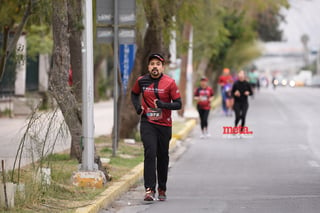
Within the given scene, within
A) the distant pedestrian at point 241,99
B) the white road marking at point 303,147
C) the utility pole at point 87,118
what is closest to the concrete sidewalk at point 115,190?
the utility pole at point 87,118

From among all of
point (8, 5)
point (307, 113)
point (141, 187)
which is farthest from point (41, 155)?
point (307, 113)

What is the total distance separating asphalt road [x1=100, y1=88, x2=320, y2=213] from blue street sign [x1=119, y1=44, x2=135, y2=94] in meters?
2.39

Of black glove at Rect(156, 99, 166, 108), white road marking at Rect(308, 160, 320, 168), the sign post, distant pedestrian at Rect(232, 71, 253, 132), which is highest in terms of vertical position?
the sign post

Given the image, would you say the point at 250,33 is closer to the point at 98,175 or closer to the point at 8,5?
the point at 8,5

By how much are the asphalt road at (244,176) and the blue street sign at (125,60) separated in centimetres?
239

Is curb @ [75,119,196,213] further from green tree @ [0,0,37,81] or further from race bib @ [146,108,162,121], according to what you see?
green tree @ [0,0,37,81]

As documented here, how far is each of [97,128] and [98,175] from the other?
13.9 metres

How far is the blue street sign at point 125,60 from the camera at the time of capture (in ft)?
76.5

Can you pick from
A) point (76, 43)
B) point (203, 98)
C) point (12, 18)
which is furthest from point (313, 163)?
point (12, 18)

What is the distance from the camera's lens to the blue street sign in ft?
76.5

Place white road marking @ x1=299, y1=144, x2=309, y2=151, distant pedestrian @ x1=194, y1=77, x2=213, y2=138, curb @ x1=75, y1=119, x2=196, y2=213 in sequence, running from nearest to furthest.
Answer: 1. curb @ x1=75, y1=119, x2=196, y2=213
2. white road marking @ x1=299, y1=144, x2=309, y2=151
3. distant pedestrian @ x1=194, y1=77, x2=213, y2=138

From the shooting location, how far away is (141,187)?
14.4m

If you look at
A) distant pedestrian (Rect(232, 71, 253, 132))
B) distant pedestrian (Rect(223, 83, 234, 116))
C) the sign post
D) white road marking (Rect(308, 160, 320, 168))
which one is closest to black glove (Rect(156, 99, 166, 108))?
the sign post

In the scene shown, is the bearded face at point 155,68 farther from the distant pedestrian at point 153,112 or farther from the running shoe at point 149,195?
the running shoe at point 149,195
